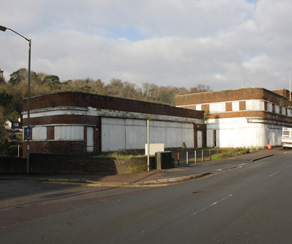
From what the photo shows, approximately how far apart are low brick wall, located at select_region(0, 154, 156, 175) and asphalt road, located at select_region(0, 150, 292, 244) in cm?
513

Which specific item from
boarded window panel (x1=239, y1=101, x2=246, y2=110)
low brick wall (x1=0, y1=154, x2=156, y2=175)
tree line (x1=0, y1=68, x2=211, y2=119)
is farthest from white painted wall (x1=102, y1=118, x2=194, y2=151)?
tree line (x1=0, y1=68, x2=211, y2=119)

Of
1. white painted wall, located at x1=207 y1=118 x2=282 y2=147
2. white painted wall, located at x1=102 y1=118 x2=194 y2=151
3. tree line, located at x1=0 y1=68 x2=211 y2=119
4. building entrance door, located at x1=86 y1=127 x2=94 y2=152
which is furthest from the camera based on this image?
tree line, located at x1=0 y1=68 x2=211 y2=119

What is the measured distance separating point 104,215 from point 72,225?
3.63ft

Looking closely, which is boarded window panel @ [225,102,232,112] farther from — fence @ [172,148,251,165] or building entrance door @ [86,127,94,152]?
building entrance door @ [86,127,94,152]

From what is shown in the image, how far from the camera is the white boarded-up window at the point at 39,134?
82.3 feet

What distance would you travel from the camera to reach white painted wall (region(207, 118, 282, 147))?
41500 mm

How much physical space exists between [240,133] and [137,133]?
19424 mm

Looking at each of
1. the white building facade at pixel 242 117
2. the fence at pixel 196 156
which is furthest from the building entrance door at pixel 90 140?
the white building facade at pixel 242 117

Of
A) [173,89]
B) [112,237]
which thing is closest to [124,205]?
[112,237]

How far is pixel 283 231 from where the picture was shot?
6.13 metres

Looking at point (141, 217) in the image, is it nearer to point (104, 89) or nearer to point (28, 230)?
point (28, 230)

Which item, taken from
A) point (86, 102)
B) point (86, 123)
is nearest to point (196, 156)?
point (86, 123)

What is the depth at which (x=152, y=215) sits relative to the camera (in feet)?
25.2

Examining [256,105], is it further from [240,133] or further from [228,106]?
[240,133]
